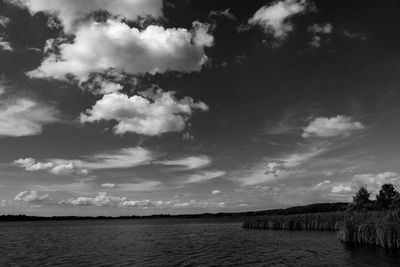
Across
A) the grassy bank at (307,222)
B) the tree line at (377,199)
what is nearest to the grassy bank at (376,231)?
the grassy bank at (307,222)

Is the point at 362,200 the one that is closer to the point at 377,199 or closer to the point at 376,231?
the point at 377,199

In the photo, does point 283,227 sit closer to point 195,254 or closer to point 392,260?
point 195,254

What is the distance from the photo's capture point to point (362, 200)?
3775 inches

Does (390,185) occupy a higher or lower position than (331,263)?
higher

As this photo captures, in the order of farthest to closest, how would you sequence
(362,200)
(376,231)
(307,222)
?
(362,200) → (307,222) → (376,231)

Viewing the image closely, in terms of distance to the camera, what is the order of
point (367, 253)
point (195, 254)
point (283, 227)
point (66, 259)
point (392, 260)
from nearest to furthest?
1. point (392, 260)
2. point (367, 253)
3. point (66, 259)
4. point (195, 254)
5. point (283, 227)

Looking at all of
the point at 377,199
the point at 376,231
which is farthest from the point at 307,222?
the point at 377,199

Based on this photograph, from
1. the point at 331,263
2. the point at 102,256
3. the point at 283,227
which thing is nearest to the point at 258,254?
the point at 331,263

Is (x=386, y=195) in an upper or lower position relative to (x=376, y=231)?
upper

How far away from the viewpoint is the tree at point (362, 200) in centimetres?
9539

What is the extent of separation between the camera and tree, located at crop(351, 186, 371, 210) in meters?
95.4

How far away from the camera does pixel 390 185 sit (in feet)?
340

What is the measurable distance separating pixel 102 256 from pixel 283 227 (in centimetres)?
4386

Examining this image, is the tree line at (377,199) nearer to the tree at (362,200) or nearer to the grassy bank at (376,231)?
the tree at (362,200)
